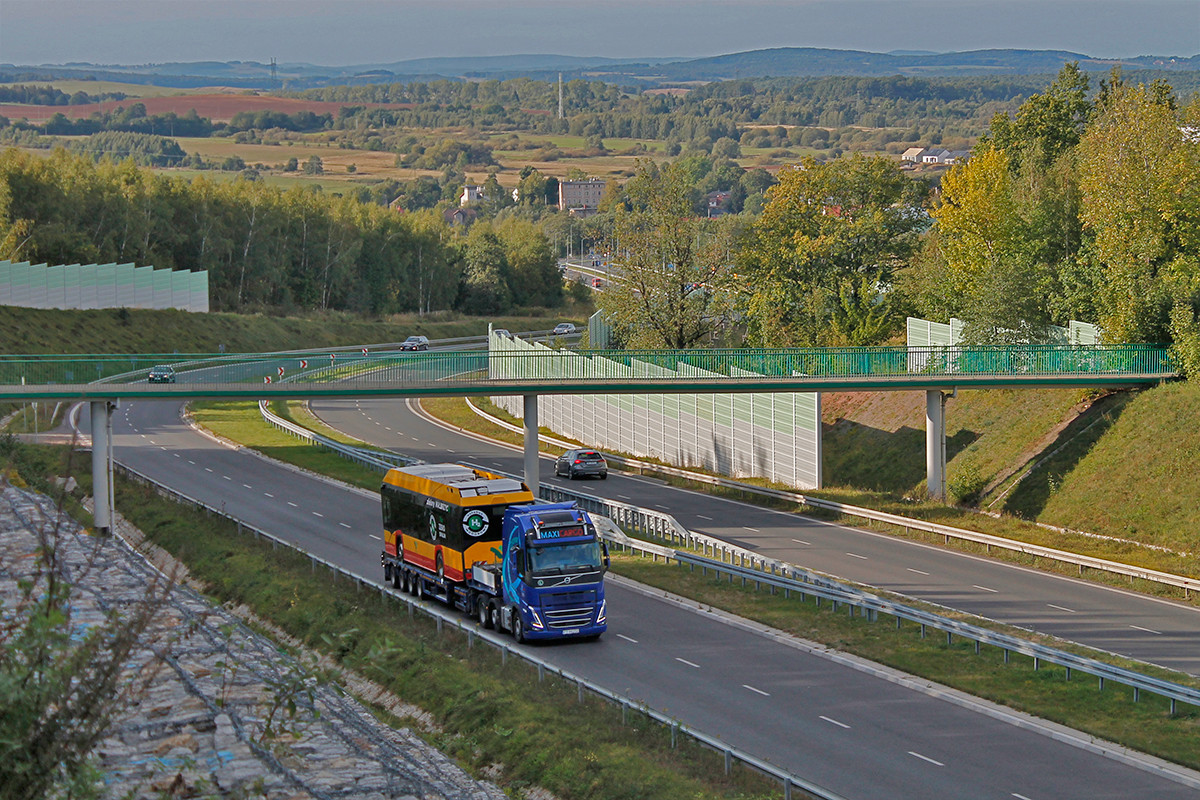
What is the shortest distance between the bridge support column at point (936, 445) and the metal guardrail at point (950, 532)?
319 cm

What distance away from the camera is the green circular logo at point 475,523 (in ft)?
99.5

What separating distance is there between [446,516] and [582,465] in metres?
25.4

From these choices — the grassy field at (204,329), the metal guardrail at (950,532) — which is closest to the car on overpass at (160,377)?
the metal guardrail at (950,532)

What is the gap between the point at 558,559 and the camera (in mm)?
28578

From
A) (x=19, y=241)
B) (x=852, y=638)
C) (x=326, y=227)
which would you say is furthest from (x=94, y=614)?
(x=326, y=227)

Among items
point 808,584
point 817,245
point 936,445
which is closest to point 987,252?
point 817,245

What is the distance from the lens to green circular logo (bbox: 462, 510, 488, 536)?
3031cm

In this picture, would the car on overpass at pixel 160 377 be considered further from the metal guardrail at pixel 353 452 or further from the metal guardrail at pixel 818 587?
the metal guardrail at pixel 818 587

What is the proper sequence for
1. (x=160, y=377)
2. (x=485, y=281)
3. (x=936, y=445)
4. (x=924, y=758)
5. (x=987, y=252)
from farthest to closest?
1. (x=485, y=281)
2. (x=987, y=252)
3. (x=936, y=445)
4. (x=160, y=377)
5. (x=924, y=758)

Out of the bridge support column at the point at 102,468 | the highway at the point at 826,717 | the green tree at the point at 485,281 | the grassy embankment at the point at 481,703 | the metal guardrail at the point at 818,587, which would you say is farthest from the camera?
the green tree at the point at 485,281

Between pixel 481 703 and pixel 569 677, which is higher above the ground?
pixel 569 677

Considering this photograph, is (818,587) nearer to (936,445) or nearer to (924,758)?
(924,758)

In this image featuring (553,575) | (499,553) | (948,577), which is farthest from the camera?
(948,577)

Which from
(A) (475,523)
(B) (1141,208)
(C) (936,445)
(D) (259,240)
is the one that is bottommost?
(C) (936,445)
